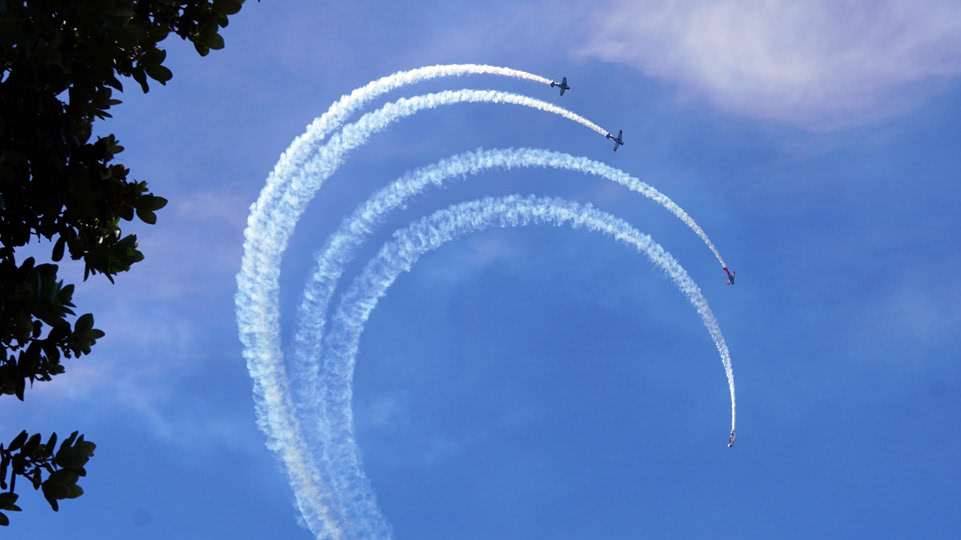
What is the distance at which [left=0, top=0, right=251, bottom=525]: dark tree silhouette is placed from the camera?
11.6 meters

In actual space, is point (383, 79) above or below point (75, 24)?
above

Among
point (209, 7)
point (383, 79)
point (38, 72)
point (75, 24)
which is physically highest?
point (383, 79)

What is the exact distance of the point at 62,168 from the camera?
41.2ft

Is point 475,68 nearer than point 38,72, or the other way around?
point 38,72

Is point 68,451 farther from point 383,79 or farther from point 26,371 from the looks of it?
point 383,79

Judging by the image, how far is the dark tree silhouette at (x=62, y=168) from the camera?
38.1ft

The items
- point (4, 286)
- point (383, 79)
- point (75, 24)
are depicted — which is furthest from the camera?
point (383, 79)

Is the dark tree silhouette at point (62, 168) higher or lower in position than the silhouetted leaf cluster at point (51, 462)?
higher

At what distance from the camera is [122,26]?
1198cm

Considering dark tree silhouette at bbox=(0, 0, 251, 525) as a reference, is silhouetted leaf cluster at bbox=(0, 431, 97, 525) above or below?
below

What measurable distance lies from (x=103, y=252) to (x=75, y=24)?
337 cm

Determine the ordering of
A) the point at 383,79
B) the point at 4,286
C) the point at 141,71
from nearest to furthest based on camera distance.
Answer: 1. the point at 4,286
2. the point at 141,71
3. the point at 383,79

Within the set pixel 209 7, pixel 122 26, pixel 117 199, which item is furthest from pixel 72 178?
pixel 209 7

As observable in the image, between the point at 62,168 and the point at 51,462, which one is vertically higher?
the point at 62,168
